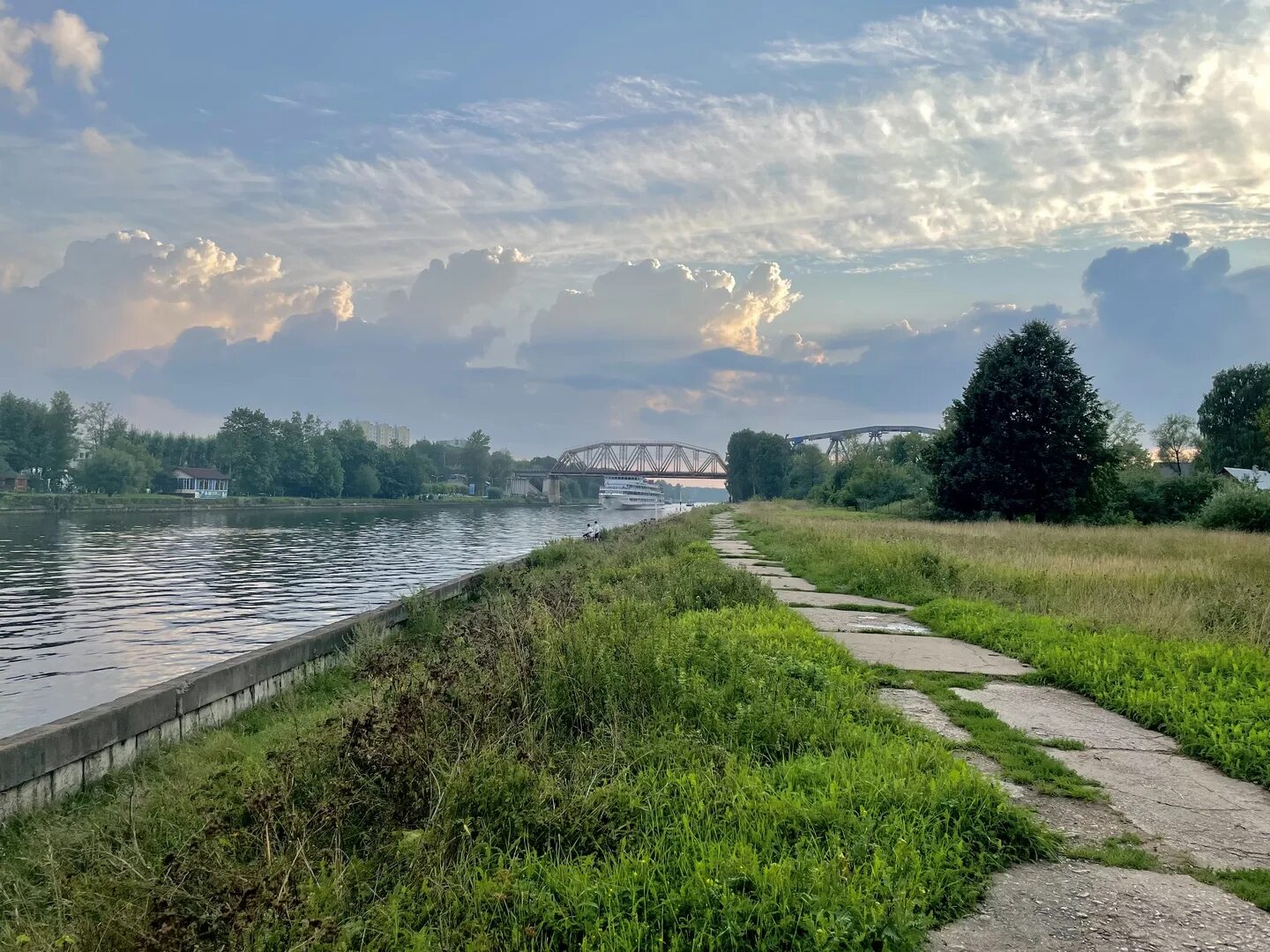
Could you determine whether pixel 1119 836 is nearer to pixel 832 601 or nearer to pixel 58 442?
pixel 832 601

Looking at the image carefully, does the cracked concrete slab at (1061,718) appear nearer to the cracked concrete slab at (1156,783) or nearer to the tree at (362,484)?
the cracked concrete slab at (1156,783)

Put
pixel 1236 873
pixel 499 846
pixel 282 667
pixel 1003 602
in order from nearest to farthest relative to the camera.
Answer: pixel 1236 873, pixel 499 846, pixel 282 667, pixel 1003 602

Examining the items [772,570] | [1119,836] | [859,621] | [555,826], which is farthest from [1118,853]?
[772,570]

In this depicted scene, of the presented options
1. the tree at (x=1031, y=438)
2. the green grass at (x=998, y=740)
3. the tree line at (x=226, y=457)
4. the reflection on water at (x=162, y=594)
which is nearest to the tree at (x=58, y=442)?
the tree line at (x=226, y=457)

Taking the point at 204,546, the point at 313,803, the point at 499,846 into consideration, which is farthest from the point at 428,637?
the point at 204,546

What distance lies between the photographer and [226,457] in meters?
122

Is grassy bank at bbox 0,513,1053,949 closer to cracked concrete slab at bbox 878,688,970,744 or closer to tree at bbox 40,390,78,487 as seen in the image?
cracked concrete slab at bbox 878,688,970,744

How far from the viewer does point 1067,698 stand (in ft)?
23.1

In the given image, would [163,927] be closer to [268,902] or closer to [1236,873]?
[268,902]

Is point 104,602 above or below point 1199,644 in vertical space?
below

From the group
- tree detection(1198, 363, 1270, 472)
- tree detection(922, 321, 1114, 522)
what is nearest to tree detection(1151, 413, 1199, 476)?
tree detection(1198, 363, 1270, 472)

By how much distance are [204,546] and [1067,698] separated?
42969 mm

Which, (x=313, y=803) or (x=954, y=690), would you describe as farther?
(x=954, y=690)

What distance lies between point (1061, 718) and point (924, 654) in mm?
2473
